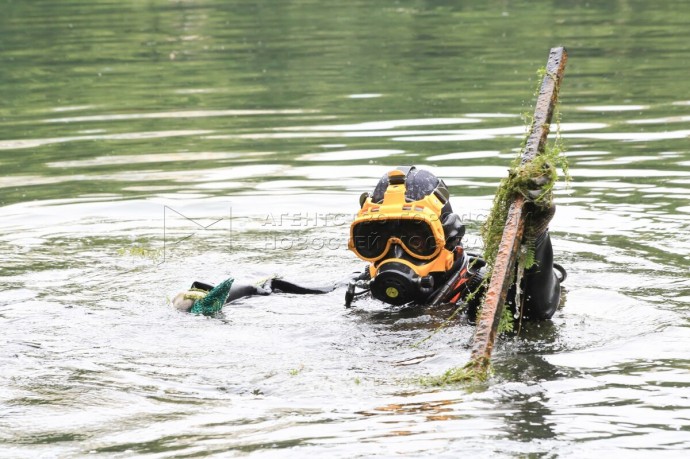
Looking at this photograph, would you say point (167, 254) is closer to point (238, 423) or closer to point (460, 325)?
point (460, 325)

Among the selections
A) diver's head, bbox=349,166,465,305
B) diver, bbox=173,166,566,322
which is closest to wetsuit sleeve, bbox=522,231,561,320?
diver, bbox=173,166,566,322

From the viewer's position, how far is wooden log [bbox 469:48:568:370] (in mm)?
5125

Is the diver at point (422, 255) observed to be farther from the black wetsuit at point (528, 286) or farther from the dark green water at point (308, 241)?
the dark green water at point (308, 241)

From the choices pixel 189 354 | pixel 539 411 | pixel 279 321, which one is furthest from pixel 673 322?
pixel 189 354

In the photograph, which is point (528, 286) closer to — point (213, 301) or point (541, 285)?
point (541, 285)

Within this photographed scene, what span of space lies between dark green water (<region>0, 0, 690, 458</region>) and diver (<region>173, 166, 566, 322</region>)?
23cm

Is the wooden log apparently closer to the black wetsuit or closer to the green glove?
the black wetsuit

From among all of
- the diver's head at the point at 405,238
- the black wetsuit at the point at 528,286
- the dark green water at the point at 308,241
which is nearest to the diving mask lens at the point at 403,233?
the diver's head at the point at 405,238

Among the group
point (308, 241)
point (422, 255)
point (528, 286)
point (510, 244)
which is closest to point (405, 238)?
point (422, 255)

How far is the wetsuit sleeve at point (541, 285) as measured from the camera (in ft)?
19.8

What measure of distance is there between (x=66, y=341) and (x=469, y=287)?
92.3 inches

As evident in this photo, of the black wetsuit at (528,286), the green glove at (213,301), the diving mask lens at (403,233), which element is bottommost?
the green glove at (213,301)

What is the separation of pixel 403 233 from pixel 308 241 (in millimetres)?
3057

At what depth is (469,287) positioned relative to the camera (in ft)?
21.3
